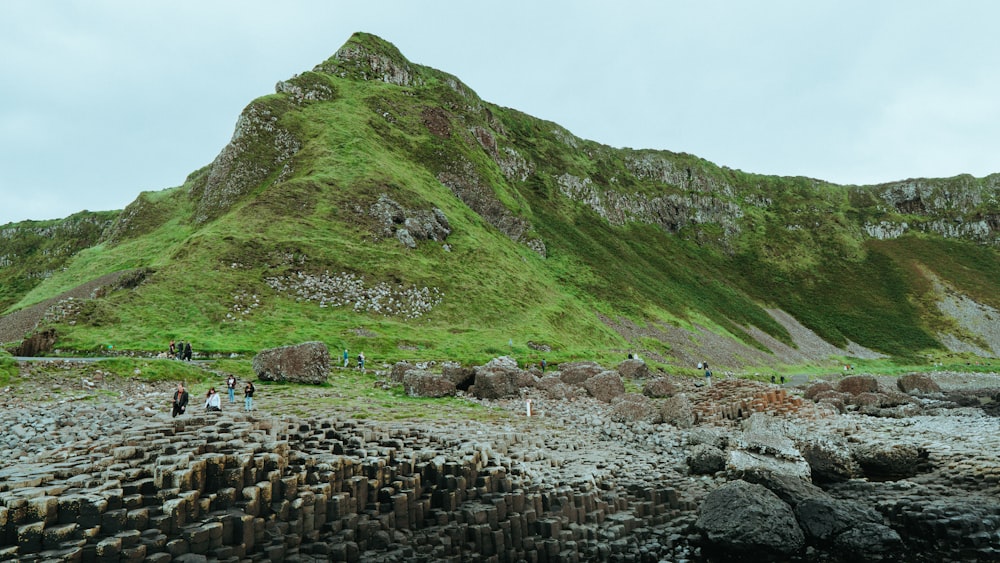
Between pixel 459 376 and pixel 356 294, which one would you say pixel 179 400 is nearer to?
pixel 459 376

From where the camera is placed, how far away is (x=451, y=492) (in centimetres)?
1290

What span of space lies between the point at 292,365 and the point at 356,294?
2380 cm

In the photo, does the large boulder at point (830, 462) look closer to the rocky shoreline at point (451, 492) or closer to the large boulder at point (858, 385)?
the rocky shoreline at point (451, 492)

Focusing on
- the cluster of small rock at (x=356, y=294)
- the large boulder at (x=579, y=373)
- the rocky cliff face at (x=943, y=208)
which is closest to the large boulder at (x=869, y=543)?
the large boulder at (x=579, y=373)

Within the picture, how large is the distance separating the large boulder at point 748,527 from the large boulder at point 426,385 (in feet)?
57.5

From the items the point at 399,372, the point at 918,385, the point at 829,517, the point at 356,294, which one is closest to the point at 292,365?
the point at 399,372

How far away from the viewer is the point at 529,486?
14.0 meters

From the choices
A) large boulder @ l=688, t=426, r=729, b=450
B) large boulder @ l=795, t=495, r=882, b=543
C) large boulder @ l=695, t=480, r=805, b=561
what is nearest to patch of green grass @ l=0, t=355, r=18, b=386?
large boulder @ l=695, t=480, r=805, b=561

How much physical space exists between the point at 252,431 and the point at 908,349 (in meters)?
140

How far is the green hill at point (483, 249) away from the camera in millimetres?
47125

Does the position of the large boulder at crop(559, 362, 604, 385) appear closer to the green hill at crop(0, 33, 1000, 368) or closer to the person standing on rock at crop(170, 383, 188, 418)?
the green hill at crop(0, 33, 1000, 368)

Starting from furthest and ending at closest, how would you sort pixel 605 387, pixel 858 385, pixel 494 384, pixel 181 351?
1. pixel 858 385
2. pixel 181 351
3. pixel 605 387
4. pixel 494 384

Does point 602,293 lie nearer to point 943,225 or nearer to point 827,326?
point 827,326

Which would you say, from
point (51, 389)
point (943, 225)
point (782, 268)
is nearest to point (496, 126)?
point (782, 268)
